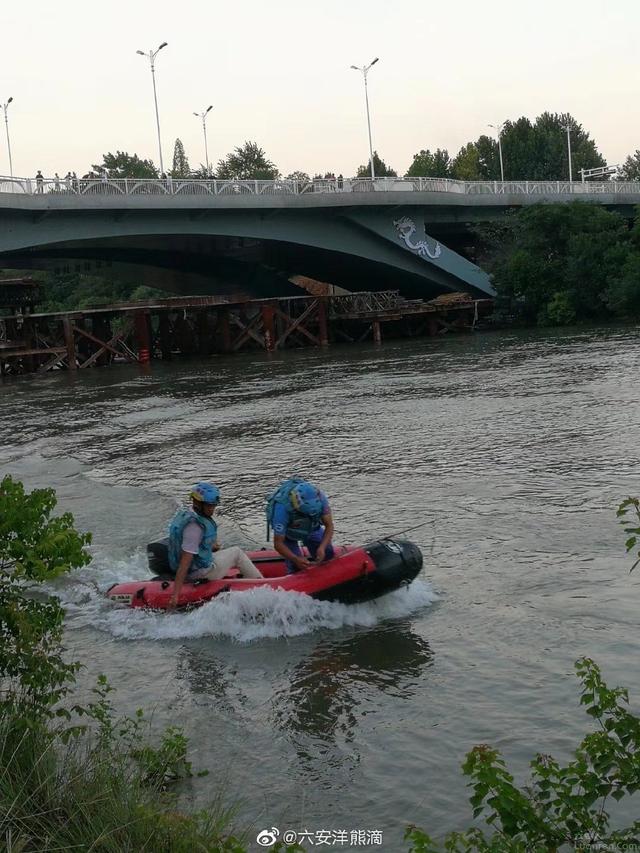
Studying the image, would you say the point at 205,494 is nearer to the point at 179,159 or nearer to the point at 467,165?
the point at 467,165

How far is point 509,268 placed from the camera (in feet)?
160

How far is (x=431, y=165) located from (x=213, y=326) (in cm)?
6152

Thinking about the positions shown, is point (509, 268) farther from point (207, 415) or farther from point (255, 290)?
point (207, 415)

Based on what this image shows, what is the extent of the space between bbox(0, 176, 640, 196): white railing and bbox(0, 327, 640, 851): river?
16183 millimetres

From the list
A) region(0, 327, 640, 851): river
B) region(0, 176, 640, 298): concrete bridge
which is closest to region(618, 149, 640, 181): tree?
region(0, 176, 640, 298): concrete bridge

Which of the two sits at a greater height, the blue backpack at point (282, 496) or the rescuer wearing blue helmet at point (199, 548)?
the blue backpack at point (282, 496)

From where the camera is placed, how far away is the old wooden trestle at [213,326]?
146ft

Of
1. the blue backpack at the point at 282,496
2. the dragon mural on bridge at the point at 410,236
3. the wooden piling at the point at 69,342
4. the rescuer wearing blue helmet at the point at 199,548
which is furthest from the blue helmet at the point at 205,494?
the dragon mural on bridge at the point at 410,236

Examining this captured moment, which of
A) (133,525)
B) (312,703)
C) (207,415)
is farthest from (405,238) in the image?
(312,703)

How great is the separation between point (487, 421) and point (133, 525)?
800 centimetres

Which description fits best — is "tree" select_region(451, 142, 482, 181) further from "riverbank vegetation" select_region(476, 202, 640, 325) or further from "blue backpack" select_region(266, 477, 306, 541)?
"blue backpack" select_region(266, 477, 306, 541)

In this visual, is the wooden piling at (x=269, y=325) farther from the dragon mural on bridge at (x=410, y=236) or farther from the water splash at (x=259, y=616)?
the water splash at (x=259, y=616)

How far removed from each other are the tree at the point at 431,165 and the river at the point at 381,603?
8249 centimetres

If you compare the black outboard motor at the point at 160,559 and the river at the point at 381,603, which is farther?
the black outboard motor at the point at 160,559
